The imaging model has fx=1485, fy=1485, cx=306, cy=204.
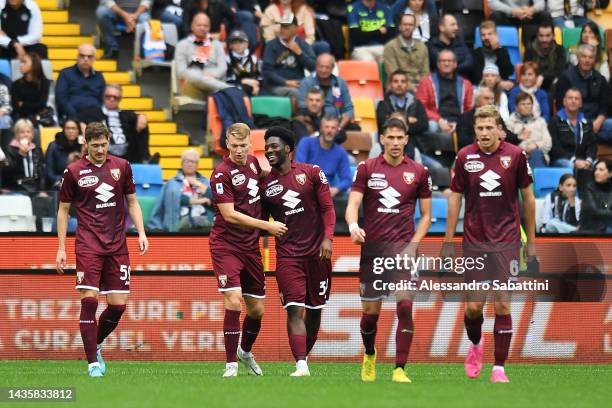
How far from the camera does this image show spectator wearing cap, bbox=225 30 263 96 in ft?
70.0

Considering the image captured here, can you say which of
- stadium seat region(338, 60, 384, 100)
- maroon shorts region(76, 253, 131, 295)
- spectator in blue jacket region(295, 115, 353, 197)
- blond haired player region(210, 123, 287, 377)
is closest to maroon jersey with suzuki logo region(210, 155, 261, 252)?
blond haired player region(210, 123, 287, 377)

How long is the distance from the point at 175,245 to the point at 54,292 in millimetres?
Result: 1444

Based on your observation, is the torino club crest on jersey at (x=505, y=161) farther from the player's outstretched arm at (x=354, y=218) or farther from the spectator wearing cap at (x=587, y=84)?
the spectator wearing cap at (x=587, y=84)

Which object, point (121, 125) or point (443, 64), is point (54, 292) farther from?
point (443, 64)

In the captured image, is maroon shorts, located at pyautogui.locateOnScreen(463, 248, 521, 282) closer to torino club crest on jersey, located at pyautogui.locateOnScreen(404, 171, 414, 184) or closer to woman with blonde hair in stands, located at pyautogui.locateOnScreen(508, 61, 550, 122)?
torino club crest on jersey, located at pyautogui.locateOnScreen(404, 171, 414, 184)

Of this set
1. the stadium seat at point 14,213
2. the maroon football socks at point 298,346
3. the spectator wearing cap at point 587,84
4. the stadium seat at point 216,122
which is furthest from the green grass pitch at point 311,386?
the spectator wearing cap at point 587,84

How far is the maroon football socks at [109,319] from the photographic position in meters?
14.5

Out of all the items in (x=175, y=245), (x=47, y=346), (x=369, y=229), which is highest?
(x=369, y=229)

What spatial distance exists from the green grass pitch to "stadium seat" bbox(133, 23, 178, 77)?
6808 mm

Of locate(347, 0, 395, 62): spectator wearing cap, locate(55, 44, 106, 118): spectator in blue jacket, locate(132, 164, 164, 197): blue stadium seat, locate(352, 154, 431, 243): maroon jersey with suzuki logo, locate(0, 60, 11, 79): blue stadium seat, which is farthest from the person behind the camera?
locate(347, 0, 395, 62): spectator wearing cap

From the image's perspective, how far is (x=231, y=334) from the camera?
1401 cm

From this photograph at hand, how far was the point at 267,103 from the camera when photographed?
20.8m

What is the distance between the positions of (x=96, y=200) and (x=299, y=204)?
6.45 ft

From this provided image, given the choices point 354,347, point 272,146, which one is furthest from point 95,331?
point 354,347
